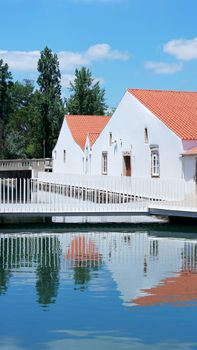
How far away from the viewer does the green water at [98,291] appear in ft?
33.2

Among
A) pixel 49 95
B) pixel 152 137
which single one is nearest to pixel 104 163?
pixel 152 137

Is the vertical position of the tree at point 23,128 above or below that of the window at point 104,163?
above

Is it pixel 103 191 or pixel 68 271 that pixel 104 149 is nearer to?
pixel 103 191

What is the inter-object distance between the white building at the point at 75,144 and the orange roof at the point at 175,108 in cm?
1069

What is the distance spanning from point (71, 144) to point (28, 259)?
35.0 meters

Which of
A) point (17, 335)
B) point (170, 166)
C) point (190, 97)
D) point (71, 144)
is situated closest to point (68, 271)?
point (17, 335)

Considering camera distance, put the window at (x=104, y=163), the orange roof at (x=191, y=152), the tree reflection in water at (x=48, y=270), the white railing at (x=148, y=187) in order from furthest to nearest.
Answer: the window at (x=104, y=163) → the orange roof at (x=191, y=152) → the white railing at (x=148, y=187) → the tree reflection in water at (x=48, y=270)

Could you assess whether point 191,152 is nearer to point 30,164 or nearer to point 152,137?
point 152,137

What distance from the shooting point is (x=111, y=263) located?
17.2 m

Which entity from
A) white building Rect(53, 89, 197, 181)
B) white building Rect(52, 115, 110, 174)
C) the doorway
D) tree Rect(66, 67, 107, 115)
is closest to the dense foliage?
tree Rect(66, 67, 107, 115)

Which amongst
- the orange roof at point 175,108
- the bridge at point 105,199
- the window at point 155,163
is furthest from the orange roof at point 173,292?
the window at point 155,163

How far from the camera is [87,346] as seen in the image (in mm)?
9602

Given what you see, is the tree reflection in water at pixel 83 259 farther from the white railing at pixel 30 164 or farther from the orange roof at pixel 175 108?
the white railing at pixel 30 164

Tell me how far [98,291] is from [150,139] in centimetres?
2049
